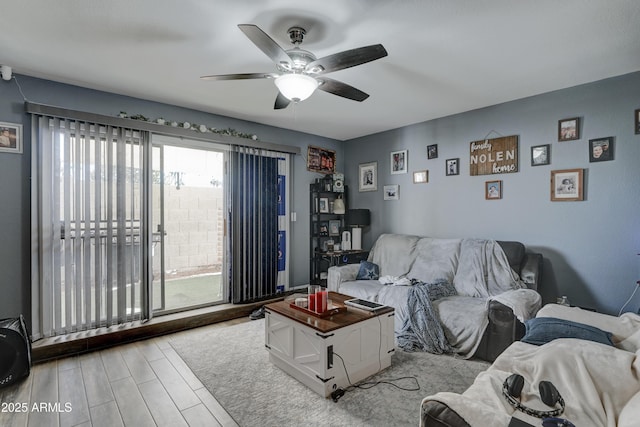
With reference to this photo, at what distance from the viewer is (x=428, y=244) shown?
3910 mm

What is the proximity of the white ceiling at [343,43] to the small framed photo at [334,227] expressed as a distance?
7.29ft

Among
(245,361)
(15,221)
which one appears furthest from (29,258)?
(245,361)

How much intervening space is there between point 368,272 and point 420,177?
5.02ft

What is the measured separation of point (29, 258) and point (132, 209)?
945mm

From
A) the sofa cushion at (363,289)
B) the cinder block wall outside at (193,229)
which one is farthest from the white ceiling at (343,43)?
the sofa cushion at (363,289)

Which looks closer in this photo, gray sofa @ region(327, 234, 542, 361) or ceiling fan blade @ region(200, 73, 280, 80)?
ceiling fan blade @ region(200, 73, 280, 80)

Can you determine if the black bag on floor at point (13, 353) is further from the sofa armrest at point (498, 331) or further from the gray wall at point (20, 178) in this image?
the sofa armrest at point (498, 331)

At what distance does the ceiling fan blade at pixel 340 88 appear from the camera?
2258mm

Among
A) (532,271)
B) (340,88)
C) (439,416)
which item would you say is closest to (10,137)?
(340,88)

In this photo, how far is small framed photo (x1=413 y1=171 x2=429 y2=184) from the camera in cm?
427

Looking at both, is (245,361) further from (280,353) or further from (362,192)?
(362,192)

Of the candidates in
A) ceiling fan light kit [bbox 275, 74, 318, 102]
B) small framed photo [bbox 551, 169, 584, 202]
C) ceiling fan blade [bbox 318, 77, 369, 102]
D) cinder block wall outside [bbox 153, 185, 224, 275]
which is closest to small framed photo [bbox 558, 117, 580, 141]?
small framed photo [bbox 551, 169, 584, 202]

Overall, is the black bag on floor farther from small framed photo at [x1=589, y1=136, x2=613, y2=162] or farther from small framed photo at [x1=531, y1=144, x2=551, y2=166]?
small framed photo at [x1=589, y1=136, x2=613, y2=162]

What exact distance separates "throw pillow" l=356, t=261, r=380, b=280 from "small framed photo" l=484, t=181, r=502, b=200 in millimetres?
1611
